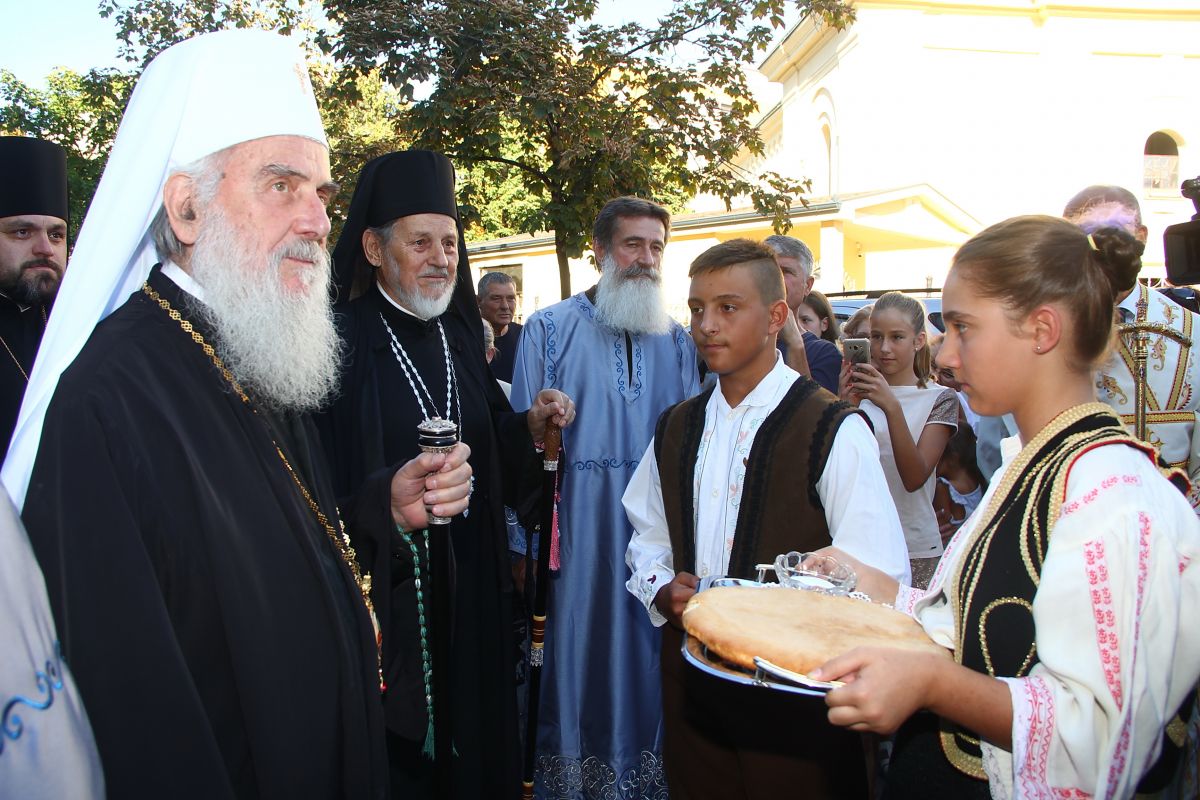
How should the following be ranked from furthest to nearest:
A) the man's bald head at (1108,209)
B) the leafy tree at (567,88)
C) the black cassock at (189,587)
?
the leafy tree at (567,88)
the man's bald head at (1108,209)
the black cassock at (189,587)

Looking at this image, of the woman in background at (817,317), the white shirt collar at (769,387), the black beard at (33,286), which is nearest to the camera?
the white shirt collar at (769,387)

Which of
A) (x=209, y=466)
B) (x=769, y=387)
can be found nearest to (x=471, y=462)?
(x=769, y=387)

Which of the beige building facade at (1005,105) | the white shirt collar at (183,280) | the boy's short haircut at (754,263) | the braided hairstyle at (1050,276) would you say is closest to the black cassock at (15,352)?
the white shirt collar at (183,280)

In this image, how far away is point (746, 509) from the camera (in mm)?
2705

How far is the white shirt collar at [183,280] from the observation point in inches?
80.0

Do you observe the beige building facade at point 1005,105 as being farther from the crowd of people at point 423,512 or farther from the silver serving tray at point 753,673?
the silver serving tray at point 753,673

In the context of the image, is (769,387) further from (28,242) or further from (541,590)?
(28,242)

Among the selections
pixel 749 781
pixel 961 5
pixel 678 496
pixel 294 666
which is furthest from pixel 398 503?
pixel 961 5

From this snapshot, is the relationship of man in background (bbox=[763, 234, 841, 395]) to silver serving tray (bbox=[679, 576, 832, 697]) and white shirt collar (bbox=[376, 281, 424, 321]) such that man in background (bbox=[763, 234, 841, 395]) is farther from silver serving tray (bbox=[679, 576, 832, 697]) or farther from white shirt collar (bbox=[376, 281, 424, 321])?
silver serving tray (bbox=[679, 576, 832, 697])

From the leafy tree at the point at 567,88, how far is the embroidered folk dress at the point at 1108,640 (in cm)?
644

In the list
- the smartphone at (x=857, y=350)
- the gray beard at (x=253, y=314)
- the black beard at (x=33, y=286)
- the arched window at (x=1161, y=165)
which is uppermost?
the arched window at (x=1161, y=165)

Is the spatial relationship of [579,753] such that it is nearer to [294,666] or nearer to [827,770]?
[827,770]

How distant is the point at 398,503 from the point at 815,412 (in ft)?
4.39

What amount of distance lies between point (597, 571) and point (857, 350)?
5.41ft
